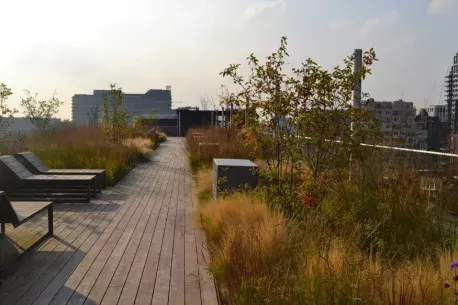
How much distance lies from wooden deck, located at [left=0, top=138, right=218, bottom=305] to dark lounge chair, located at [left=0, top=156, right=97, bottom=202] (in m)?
0.38

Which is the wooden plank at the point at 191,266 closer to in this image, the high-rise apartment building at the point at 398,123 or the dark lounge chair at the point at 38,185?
the dark lounge chair at the point at 38,185

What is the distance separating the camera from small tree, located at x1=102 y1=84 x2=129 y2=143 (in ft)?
53.5

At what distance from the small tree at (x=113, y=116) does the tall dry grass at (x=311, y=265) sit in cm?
1208

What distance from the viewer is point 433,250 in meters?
3.92

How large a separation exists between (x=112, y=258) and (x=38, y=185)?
3.83 meters

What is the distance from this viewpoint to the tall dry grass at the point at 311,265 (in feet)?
8.54

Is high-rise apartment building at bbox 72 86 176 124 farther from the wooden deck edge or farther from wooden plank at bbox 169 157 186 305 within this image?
the wooden deck edge

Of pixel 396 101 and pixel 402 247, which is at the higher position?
pixel 396 101

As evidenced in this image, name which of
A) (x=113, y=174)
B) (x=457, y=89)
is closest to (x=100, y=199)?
(x=113, y=174)

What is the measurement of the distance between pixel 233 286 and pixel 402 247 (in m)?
1.65

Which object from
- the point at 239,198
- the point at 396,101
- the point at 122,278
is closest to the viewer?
the point at 122,278

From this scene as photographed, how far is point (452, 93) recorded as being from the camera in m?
10.6

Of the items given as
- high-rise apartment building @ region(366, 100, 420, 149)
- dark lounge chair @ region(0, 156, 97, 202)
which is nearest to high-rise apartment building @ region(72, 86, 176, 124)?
dark lounge chair @ region(0, 156, 97, 202)

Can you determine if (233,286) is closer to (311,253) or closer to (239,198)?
(311,253)
